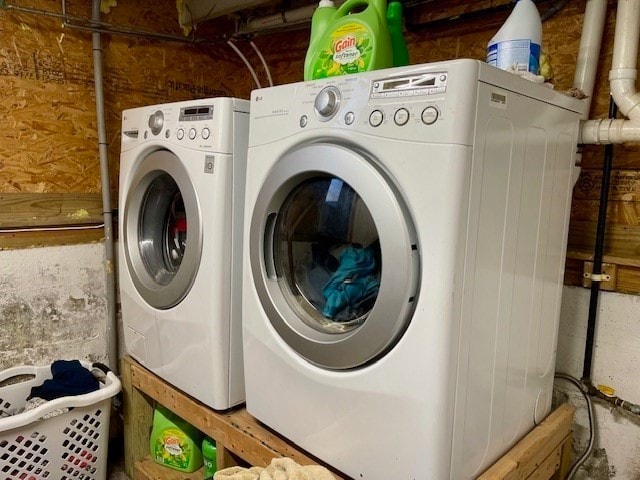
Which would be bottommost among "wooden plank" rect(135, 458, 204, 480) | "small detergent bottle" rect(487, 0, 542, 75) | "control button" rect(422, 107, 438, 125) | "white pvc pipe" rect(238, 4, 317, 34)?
"wooden plank" rect(135, 458, 204, 480)

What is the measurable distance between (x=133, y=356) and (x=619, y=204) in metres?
1.70

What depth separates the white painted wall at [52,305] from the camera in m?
1.77

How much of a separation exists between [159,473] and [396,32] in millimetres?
1668

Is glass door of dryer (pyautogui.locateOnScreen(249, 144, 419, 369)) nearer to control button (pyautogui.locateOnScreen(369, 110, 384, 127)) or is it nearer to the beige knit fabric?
control button (pyautogui.locateOnScreen(369, 110, 384, 127))

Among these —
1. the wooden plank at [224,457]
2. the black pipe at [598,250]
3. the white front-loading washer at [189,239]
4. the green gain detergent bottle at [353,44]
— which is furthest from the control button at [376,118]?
the wooden plank at [224,457]

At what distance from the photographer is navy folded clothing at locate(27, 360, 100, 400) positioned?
1621 mm

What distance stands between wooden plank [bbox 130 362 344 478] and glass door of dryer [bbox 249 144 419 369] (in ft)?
0.99

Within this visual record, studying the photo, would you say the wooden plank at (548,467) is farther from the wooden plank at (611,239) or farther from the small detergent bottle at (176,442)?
the small detergent bottle at (176,442)

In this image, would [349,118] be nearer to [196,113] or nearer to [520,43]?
[520,43]

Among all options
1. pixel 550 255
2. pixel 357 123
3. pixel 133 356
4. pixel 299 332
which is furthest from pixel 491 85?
pixel 133 356

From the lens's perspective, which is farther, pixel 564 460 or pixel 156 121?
pixel 156 121

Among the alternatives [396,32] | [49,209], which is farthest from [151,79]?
[396,32]

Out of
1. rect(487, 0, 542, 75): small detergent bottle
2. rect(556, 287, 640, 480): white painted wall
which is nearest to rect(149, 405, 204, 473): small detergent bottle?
rect(556, 287, 640, 480): white painted wall

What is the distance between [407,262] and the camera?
89cm
